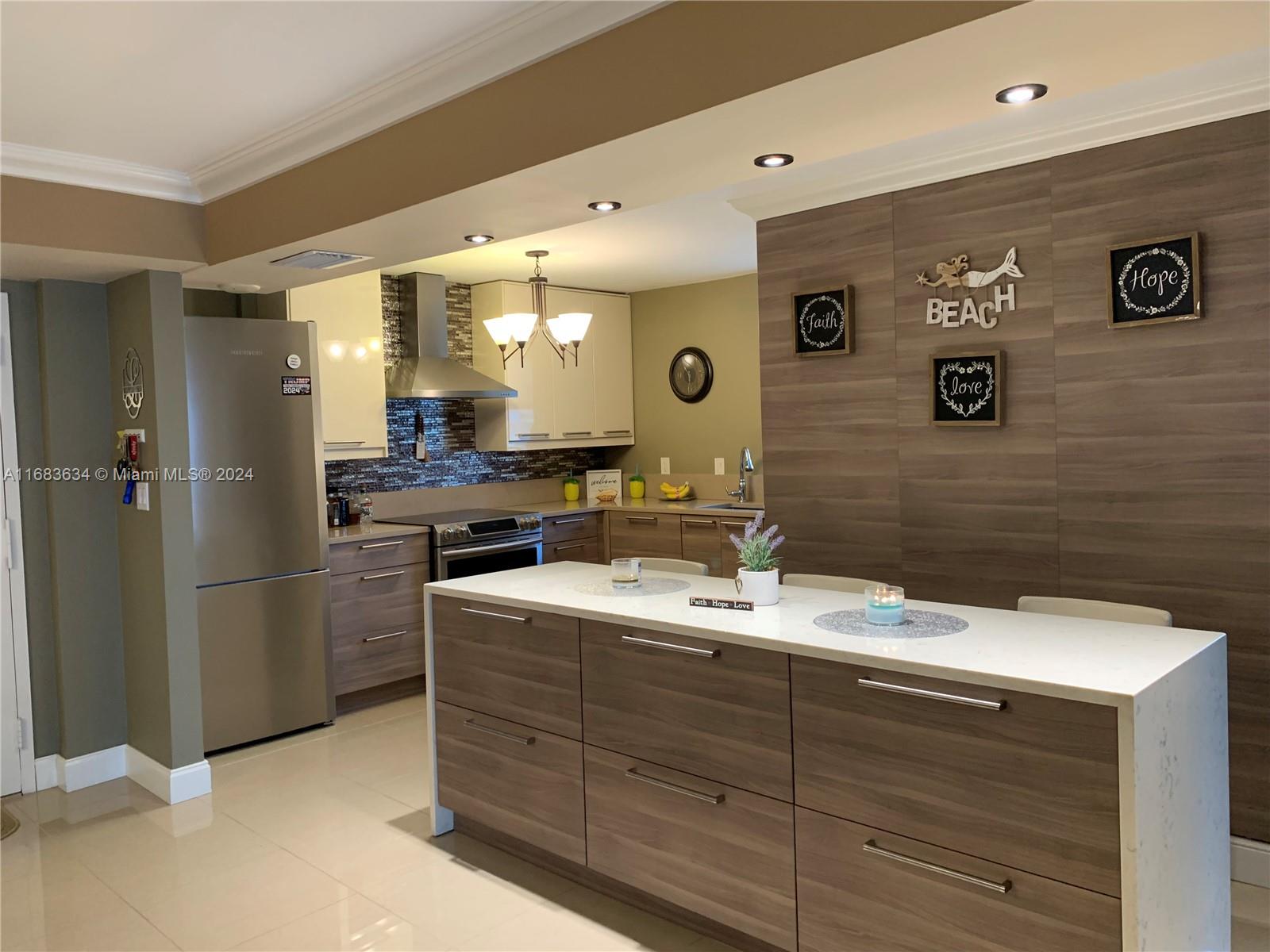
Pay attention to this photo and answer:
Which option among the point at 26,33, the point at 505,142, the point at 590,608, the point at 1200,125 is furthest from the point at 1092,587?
the point at 26,33

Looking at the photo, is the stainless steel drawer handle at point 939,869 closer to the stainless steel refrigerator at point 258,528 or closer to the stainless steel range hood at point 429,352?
the stainless steel refrigerator at point 258,528

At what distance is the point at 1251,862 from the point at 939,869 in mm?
1625

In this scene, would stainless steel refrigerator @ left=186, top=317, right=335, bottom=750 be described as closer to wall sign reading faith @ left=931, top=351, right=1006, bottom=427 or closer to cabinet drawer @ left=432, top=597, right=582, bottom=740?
cabinet drawer @ left=432, top=597, right=582, bottom=740

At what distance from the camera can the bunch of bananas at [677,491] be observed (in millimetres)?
6574

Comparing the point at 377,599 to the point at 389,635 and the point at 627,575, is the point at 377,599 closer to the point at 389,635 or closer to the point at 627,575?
the point at 389,635

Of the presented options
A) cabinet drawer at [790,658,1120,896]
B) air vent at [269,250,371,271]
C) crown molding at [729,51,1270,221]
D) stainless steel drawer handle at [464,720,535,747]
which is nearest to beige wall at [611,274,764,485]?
crown molding at [729,51,1270,221]

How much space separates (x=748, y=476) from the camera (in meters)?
6.26

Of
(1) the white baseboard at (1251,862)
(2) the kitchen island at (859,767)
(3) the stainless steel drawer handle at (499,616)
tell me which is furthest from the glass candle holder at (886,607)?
(1) the white baseboard at (1251,862)

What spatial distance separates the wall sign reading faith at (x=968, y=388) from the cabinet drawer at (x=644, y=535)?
249 centimetres

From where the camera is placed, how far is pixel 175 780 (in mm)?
3879

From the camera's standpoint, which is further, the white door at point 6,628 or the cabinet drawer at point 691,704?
the white door at point 6,628

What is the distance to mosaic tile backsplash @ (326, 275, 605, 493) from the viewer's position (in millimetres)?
5656


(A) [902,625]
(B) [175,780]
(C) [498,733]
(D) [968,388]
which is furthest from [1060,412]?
(B) [175,780]

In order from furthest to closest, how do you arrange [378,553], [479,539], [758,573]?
[479,539]
[378,553]
[758,573]
